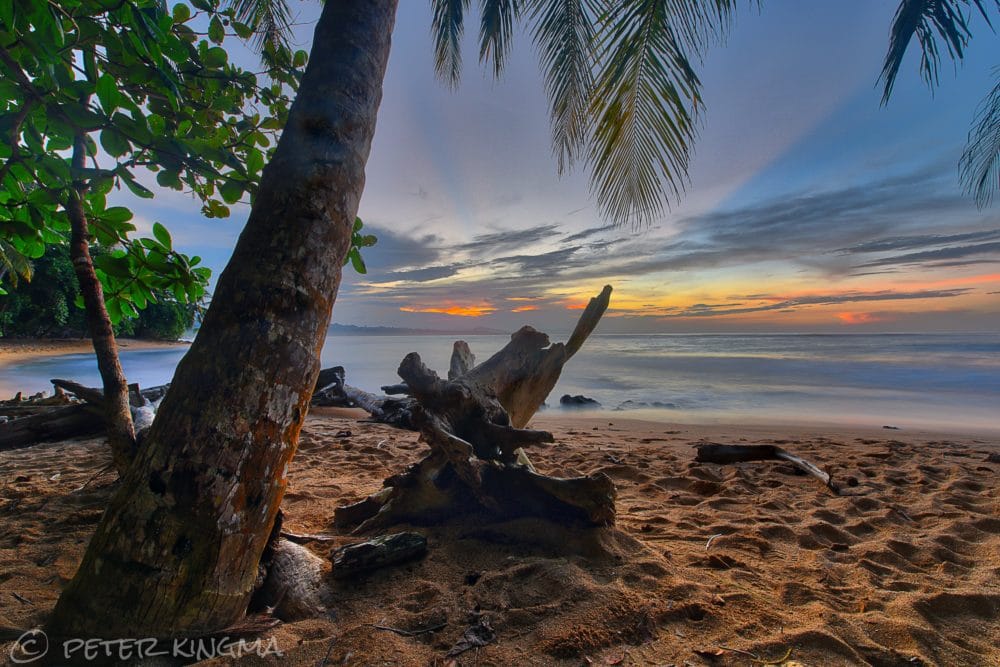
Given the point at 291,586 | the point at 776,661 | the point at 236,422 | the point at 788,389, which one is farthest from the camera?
the point at 788,389

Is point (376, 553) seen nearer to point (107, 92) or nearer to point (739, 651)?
point (739, 651)

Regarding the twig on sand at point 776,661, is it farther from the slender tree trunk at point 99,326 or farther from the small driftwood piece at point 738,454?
the small driftwood piece at point 738,454

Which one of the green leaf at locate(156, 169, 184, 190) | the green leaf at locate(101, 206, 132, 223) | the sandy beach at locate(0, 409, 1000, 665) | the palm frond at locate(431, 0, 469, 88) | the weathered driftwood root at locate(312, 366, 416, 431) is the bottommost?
the weathered driftwood root at locate(312, 366, 416, 431)

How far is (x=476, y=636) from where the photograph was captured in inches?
57.1

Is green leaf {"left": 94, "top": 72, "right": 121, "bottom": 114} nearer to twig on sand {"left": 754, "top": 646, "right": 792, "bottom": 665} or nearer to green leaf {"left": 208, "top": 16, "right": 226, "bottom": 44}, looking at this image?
green leaf {"left": 208, "top": 16, "right": 226, "bottom": 44}

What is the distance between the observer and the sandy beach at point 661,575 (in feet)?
4.68

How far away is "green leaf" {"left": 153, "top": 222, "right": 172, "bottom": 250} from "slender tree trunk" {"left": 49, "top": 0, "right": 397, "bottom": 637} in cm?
30

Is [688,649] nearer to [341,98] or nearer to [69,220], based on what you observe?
[341,98]

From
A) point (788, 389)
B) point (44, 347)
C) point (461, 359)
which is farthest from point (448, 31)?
point (44, 347)

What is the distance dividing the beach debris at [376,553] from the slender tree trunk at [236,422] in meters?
0.47

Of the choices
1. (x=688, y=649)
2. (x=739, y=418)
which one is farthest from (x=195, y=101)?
(x=739, y=418)

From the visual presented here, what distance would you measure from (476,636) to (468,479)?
85 cm

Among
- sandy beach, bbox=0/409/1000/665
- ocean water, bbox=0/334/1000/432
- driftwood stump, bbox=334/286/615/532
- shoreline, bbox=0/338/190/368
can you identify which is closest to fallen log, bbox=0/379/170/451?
sandy beach, bbox=0/409/1000/665

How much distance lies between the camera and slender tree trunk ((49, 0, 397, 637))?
45.1 inches
